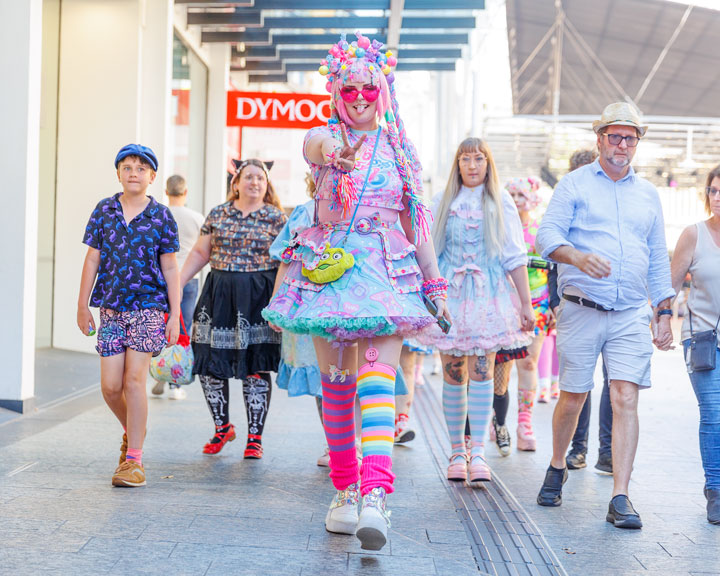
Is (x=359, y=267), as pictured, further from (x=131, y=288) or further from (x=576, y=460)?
(x=576, y=460)

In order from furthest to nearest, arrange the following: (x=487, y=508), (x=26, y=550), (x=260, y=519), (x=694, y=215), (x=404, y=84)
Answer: (x=404, y=84), (x=694, y=215), (x=487, y=508), (x=260, y=519), (x=26, y=550)

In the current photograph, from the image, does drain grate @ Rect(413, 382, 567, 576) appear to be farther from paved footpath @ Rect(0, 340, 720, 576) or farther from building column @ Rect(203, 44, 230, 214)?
building column @ Rect(203, 44, 230, 214)

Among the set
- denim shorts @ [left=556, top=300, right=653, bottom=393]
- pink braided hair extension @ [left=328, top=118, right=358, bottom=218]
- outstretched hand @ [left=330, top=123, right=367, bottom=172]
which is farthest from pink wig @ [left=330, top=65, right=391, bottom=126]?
denim shorts @ [left=556, top=300, right=653, bottom=393]

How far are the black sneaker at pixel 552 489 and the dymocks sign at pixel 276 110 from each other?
8.93 meters

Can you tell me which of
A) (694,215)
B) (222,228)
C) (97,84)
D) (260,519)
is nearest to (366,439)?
(260,519)

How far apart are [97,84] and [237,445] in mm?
5443

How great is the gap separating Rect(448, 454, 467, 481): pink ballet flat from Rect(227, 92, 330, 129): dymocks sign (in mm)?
8282

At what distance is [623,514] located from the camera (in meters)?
4.80

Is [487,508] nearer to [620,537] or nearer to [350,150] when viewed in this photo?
[620,537]

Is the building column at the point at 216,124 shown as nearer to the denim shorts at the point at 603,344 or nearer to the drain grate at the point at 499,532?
the drain grate at the point at 499,532

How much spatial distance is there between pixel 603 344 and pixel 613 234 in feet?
1.87

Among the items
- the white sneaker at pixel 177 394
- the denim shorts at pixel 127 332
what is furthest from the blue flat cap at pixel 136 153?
the white sneaker at pixel 177 394

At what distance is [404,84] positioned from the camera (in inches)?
1948

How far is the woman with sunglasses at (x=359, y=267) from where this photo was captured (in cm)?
417
